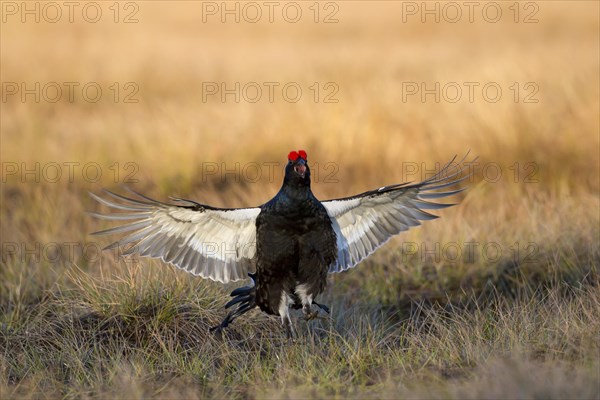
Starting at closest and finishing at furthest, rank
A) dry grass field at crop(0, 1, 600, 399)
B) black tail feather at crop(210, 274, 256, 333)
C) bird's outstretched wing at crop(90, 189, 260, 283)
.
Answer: dry grass field at crop(0, 1, 600, 399), bird's outstretched wing at crop(90, 189, 260, 283), black tail feather at crop(210, 274, 256, 333)

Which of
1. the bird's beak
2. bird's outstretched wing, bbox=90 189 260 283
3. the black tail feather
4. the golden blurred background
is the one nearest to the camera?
the bird's beak

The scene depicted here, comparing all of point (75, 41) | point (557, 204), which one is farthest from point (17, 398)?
point (75, 41)

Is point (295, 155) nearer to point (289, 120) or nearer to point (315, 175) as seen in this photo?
point (315, 175)

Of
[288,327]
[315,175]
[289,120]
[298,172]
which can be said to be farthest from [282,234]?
[289,120]

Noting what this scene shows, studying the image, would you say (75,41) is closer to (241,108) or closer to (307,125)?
(241,108)

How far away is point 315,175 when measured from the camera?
25.9 feet

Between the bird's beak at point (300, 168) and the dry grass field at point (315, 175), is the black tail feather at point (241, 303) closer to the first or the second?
the dry grass field at point (315, 175)

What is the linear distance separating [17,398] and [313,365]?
127 centimetres

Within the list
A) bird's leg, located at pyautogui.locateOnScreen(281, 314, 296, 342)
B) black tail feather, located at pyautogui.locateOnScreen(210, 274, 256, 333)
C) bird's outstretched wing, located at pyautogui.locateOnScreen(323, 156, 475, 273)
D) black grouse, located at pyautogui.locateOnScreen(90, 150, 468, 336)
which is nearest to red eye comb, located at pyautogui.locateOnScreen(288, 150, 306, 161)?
black grouse, located at pyautogui.locateOnScreen(90, 150, 468, 336)

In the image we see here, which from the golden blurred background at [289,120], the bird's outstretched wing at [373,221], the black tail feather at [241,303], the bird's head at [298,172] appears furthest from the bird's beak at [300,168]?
the golden blurred background at [289,120]

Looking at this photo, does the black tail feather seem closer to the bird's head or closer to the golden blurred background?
the bird's head

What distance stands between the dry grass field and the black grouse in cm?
29

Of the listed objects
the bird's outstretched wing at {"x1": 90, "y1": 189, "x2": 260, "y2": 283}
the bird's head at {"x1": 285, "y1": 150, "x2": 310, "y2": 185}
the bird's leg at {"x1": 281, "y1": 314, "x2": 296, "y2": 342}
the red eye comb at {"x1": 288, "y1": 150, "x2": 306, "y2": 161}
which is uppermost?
the red eye comb at {"x1": 288, "y1": 150, "x2": 306, "y2": 161}

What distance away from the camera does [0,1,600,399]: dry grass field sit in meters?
4.16
